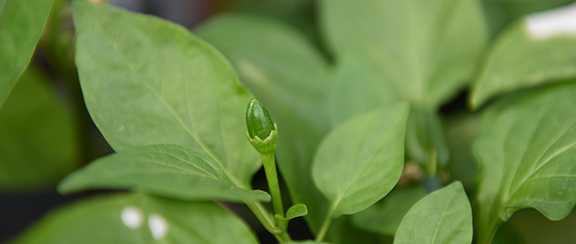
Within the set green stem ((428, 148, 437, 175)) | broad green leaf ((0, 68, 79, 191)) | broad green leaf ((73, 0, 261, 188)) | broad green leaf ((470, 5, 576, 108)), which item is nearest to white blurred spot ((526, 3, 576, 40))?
broad green leaf ((470, 5, 576, 108))

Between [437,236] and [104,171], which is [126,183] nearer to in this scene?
[104,171]

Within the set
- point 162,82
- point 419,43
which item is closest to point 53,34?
point 162,82

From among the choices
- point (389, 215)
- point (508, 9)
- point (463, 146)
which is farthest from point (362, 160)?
point (508, 9)

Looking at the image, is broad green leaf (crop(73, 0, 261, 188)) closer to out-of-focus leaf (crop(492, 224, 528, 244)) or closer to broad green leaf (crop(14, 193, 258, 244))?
broad green leaf (crop(14, 193, 258, 244))

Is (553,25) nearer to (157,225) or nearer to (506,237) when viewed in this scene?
(506,237)

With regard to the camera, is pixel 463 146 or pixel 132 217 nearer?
pixel 132 217

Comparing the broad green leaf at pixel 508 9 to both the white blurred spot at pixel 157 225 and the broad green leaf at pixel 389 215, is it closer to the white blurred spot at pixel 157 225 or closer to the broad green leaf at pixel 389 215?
the broad green leaf at pixel 389 215
